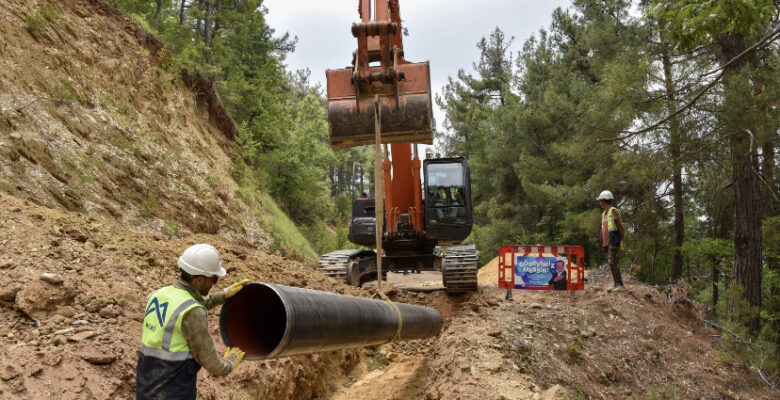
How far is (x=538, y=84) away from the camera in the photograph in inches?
978

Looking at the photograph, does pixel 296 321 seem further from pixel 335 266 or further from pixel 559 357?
pixel 335 266

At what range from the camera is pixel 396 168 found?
376 inches

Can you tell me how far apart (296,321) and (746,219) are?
10101mm

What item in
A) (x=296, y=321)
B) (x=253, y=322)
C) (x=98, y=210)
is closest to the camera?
(x=296, y=321)

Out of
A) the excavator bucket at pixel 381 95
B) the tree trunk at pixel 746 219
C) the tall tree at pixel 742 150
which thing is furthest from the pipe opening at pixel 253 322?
the tree trunk at pixel 746 219

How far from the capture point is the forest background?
868cm

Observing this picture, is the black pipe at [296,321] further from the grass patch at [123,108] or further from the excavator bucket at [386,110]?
the grass patch at [123,108]

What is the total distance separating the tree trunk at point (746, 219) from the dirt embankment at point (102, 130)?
9647mm

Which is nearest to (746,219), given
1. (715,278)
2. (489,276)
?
(715,278)

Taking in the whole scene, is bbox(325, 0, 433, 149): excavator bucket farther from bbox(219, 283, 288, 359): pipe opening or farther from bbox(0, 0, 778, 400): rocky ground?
bbox(219, 283, 288, 359): pipe opening

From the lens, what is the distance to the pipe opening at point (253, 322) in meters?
3.39

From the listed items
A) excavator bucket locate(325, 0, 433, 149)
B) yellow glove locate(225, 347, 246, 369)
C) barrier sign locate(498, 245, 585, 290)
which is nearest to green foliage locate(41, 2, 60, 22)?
excavator bucket locate(325, 0, 433, 149)

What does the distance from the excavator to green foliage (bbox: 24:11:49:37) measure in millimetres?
5392

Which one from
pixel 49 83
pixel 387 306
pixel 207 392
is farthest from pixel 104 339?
pixel 49 83
